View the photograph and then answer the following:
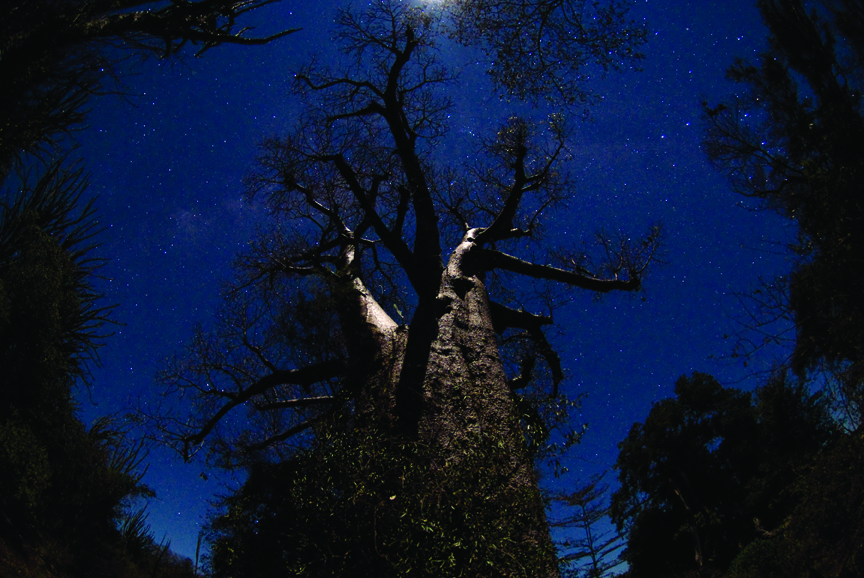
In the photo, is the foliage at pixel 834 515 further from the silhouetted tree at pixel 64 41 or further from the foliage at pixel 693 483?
the foliage at pixel 693 483

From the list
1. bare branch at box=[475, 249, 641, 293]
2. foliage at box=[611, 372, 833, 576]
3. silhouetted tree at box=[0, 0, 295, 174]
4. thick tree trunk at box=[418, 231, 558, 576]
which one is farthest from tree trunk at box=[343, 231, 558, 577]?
foliage at box=[611, 372, 833, 576]

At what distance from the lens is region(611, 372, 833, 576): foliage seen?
1305cm

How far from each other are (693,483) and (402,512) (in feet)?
57.7

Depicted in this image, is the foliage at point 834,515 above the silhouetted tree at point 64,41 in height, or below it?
below

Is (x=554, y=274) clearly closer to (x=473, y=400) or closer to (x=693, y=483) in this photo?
(x=473, y=400)

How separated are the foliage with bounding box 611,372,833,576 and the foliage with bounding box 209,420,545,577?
49.5 feet

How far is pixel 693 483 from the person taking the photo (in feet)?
47.6

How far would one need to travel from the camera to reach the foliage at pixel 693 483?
13047 mm

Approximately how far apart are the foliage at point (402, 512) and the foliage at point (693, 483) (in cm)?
1510

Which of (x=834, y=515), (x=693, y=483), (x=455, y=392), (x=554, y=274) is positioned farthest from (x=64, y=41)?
(x=693, y=483)

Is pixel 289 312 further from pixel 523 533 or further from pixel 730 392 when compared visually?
pixel 730 392

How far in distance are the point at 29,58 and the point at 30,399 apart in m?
2.50

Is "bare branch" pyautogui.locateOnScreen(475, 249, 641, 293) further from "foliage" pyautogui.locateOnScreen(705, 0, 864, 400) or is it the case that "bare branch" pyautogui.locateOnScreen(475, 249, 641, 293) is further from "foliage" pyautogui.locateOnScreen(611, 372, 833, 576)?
"foliage" pyautogui.locateOnScreen(611, 372, 833, 576)

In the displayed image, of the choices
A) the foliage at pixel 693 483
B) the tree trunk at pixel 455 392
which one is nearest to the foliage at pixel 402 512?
the tree trunk at pixel 455 392
